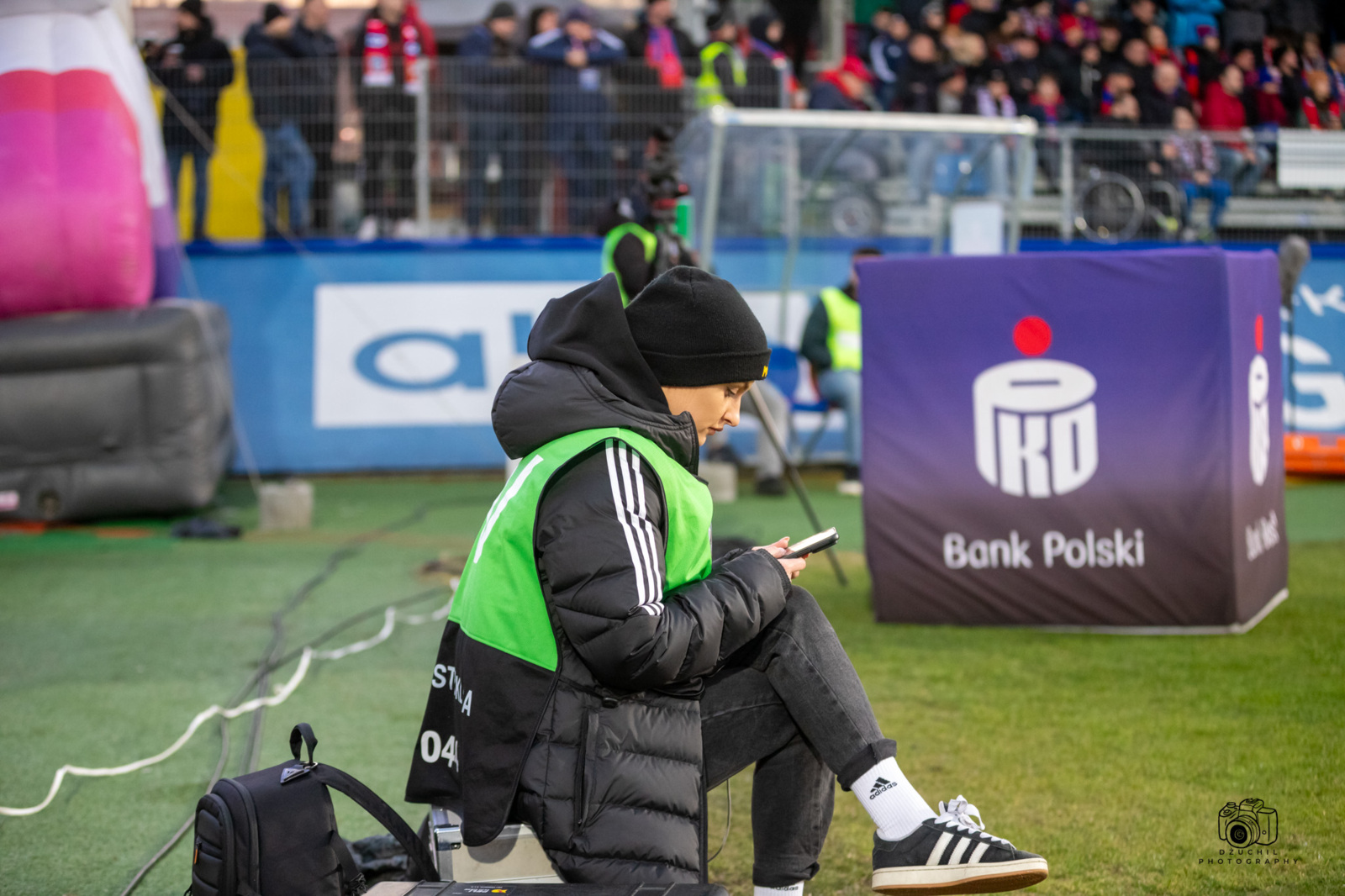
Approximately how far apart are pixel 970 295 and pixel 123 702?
3.48m

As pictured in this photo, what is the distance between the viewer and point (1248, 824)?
316cm

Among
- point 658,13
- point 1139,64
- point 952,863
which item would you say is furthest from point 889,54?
point 952,863

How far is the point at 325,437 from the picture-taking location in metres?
9.73

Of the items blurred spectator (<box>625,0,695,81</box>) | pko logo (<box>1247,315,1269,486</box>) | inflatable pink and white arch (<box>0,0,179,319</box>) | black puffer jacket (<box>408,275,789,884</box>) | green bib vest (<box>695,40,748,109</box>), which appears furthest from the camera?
blurred spectator (<box>625,0,695,81</box>)

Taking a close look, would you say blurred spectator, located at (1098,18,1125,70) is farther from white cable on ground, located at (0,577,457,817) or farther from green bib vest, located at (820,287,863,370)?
white cable on ground, located at (0,577,457,817)

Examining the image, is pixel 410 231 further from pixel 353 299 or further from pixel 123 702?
pixel 123 702

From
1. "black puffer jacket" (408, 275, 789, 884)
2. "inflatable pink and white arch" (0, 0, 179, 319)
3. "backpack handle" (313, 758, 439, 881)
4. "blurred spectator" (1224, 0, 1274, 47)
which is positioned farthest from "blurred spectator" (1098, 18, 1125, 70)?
"backpack handle" (313, 758, 439, 881)

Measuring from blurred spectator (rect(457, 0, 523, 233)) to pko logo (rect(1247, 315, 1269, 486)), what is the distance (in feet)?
19.3

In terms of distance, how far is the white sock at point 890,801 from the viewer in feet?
7.67

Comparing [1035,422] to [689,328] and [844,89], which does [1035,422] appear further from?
[844,89]

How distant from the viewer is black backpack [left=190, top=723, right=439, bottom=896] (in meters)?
2.25

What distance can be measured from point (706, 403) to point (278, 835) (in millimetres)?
1084

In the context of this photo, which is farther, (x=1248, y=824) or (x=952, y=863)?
(x=1248, y=824)

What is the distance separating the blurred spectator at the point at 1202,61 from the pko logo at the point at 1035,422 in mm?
8020
